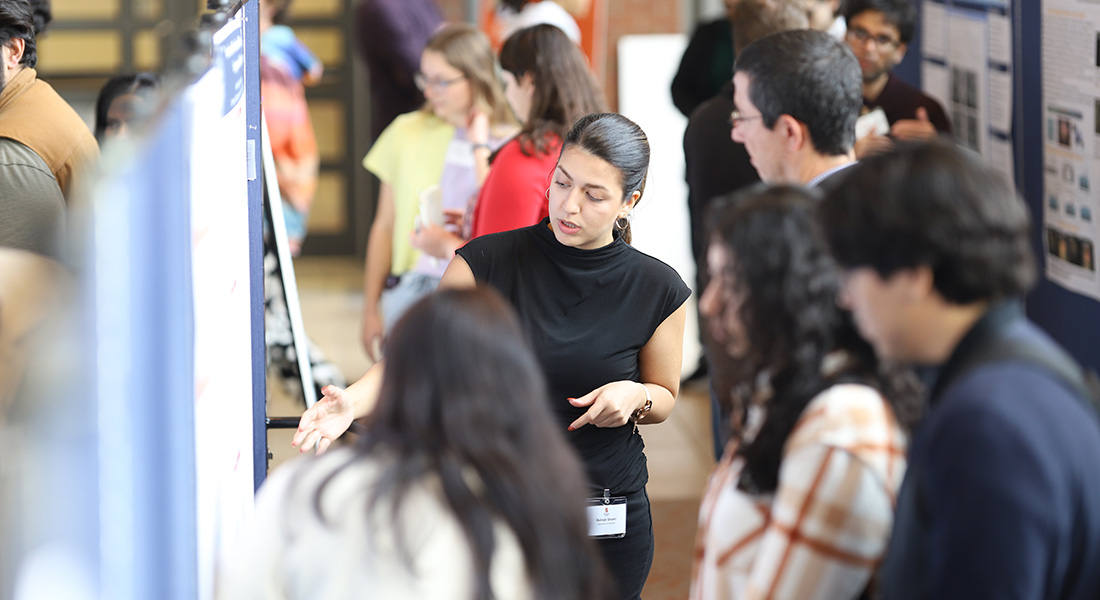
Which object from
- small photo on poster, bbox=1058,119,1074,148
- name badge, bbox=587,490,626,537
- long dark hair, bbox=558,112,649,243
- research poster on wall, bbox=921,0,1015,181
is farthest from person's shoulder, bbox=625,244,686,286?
research poster on wall, bbox=921,0,1015,181

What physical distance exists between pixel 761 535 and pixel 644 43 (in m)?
5.06

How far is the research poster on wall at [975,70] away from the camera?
414 cm

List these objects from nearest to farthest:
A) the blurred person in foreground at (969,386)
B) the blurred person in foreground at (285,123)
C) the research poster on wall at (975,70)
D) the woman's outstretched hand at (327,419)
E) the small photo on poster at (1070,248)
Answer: the blurred person in foreground at (969,386)
the woman's outstretched hand at (327,419)
the small photo on poster at (1070,248)
the research poster on wall at (975,70)
the blurred person in foreground at (285,123)

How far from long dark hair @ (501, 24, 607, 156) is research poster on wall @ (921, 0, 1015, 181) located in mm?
1736

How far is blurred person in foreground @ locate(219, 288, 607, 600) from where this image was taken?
1.27m

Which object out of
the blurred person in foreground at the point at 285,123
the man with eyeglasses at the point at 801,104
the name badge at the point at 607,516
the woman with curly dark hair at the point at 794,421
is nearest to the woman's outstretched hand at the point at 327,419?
the name badge at the point at 607,516

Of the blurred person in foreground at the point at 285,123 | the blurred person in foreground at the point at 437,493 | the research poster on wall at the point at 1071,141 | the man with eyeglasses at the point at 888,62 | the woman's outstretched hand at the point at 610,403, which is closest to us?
the blurred person in foreground at the point at 437,493

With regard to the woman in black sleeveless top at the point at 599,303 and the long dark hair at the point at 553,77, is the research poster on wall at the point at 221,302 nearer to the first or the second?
the woman in black sleeveless top at the point at 599,303

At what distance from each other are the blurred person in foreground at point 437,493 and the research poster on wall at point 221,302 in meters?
0.20

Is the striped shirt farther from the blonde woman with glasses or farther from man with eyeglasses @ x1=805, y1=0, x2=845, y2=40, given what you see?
man with eyeglasses @ x1=805, y1=0, x2=845, y2=40

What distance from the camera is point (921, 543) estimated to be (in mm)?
1188

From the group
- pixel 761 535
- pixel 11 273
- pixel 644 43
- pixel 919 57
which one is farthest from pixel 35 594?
pixel 644 43

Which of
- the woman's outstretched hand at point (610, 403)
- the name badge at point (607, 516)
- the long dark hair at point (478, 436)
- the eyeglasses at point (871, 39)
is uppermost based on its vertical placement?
the eyeglasses at point (871, 39)

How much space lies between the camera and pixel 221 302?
5.25 feet
